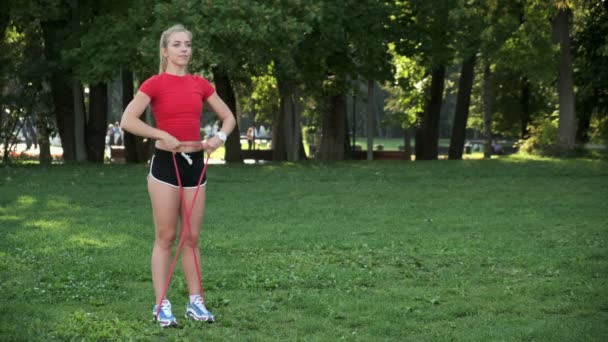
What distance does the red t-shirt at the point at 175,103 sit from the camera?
706 cm

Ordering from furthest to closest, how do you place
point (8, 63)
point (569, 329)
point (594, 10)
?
point (594, 10), point (8, 63), point (569, 329)

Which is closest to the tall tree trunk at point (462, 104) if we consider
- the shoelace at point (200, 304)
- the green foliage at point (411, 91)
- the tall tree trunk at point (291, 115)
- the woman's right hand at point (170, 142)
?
the green foliage at point (411, 91)

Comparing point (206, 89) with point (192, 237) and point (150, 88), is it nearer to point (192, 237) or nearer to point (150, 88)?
point (150, 88)

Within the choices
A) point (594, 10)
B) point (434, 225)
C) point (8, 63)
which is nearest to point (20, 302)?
point (434, 225)

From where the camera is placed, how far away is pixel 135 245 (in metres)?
12.0

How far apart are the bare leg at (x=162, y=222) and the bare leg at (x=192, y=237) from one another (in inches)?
3.6

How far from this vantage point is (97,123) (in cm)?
3150

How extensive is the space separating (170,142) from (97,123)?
25.3 meters

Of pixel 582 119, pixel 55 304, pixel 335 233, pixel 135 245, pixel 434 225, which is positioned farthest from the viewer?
pixel 582 119

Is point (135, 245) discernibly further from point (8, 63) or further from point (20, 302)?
point (8, 63)

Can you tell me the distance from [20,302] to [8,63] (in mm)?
21841

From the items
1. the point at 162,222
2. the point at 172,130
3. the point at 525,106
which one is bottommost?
the point at 162,222

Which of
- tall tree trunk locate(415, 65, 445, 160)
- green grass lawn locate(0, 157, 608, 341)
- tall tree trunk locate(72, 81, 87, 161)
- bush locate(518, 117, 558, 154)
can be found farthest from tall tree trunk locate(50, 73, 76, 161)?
bush locate(518, 117, 558, 154)

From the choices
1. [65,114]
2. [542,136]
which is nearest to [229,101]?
[65,114]
